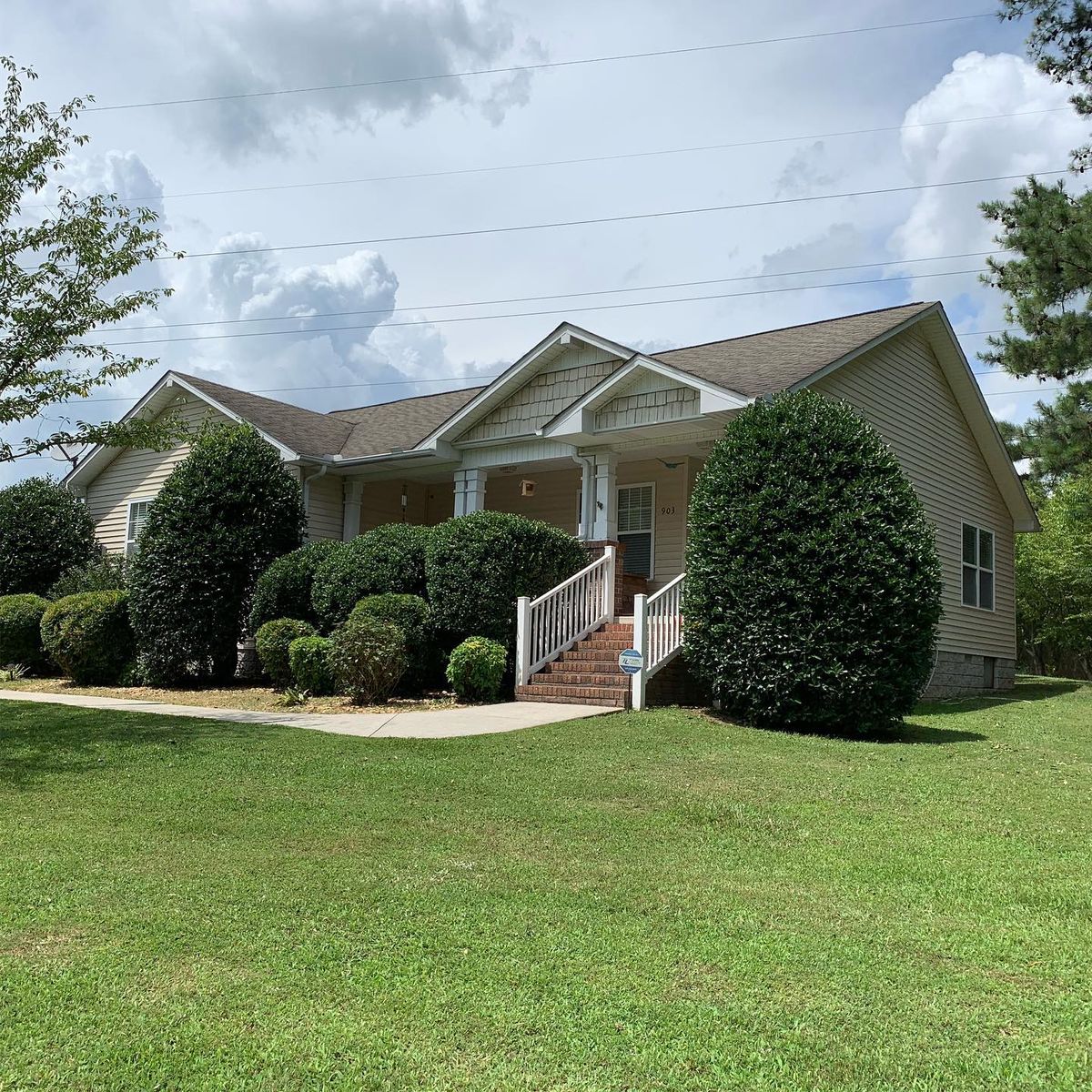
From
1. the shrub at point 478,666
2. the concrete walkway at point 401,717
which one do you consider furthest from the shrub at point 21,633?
the shrub at point 478,666

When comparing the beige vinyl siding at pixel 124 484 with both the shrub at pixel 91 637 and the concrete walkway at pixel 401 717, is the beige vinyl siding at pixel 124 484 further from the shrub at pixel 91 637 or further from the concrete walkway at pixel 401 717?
the concrete walkway at pixel 401 717

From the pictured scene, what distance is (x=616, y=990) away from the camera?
3.44 metres

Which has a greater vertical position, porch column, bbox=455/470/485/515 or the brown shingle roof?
the brown shingle roof

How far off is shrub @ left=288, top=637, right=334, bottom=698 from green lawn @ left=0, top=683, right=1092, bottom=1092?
475 cm

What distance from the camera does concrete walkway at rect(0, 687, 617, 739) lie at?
938cm

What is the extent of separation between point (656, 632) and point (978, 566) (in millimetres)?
9359

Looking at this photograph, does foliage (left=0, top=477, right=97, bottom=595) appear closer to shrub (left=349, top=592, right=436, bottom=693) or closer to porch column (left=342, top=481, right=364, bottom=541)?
porch column (left=342, top=481, right=364, bottom=541)

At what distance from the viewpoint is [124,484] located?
21156 millimetres

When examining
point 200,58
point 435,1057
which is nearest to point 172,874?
point 435,1057

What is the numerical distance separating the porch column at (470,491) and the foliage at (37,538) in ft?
27.0

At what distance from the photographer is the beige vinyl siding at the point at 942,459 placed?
15219 millimetres

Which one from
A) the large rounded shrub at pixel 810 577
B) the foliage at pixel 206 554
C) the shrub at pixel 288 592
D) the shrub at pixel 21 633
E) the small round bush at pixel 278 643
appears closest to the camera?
the large rounded shrub at pixel 810 577

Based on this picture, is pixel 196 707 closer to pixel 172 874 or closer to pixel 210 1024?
pixel 172 874

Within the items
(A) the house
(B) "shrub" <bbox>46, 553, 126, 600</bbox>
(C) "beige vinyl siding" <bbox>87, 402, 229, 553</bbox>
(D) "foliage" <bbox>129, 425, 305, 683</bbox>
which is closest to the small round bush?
(D) "foliage" <bbox>129, 425, 305, 683</bbox>
